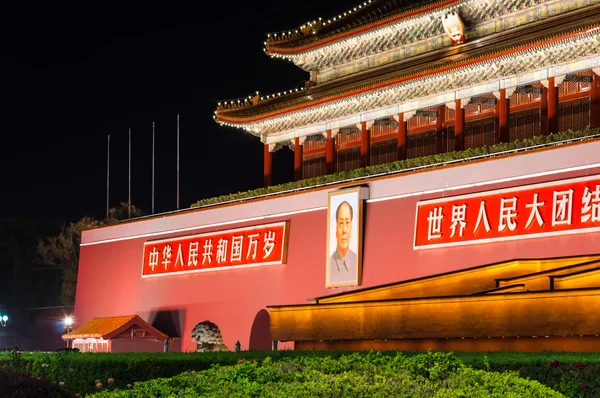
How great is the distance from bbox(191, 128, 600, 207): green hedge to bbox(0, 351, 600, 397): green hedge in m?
7.92

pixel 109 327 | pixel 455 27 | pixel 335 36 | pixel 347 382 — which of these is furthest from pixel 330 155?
pixel 347 382

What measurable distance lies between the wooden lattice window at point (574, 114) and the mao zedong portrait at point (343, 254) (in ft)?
16.8

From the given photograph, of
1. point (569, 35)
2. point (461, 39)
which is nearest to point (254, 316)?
point (461, 39)

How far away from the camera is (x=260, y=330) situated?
2472cm

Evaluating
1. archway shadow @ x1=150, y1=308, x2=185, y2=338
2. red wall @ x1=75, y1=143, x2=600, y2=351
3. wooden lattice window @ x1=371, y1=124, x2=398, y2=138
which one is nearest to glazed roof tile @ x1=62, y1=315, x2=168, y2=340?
archway shadow @ x1=150, y1=308, x2=185, y2=338

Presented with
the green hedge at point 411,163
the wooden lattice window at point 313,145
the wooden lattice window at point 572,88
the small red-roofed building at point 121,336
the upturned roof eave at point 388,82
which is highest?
the upturned roof eave at point 388,82

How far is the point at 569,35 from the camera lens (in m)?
20.1

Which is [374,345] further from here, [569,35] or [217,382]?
[217,382]

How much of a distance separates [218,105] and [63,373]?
15533 mm

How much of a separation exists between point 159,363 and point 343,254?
9.26 meters

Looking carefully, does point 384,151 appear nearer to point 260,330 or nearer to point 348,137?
point 348,137

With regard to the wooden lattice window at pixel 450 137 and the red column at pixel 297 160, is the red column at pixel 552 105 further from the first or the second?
the red column at pixel 297 160

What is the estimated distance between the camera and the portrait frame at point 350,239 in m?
22.2

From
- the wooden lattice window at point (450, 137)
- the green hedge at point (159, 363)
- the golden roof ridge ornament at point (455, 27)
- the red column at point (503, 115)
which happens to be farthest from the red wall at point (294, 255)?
the green hedge at point (159, 363)
